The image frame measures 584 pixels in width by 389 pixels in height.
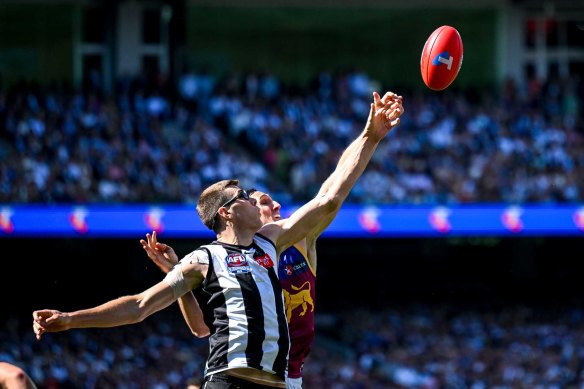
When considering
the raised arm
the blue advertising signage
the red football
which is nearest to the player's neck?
the raised arm

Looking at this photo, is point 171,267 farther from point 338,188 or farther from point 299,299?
point 338,188

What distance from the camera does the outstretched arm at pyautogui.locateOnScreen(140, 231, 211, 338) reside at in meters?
5.74

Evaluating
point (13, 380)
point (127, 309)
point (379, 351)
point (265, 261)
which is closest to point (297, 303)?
point (265, 261)

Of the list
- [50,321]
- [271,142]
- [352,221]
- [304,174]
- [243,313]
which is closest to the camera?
[50,321]

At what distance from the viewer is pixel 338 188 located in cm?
562

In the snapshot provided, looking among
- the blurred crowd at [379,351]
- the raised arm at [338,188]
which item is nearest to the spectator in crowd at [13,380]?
the raised arm at [338,188]

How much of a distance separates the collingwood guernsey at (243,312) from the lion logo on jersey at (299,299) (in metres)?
0.73

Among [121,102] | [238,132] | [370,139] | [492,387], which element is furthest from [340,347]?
[370,139]

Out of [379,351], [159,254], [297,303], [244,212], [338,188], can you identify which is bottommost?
[379,351]

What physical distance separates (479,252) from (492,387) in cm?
390

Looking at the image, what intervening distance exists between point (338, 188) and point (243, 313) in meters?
0.85

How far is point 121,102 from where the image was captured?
20641 mm

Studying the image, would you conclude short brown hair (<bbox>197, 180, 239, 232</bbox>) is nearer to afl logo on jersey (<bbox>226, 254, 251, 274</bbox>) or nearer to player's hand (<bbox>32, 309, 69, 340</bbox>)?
afl logo on jersey (<bbox>226, 254, 251, 274</bbox>)

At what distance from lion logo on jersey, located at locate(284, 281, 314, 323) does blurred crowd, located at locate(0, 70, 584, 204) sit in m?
12.1
